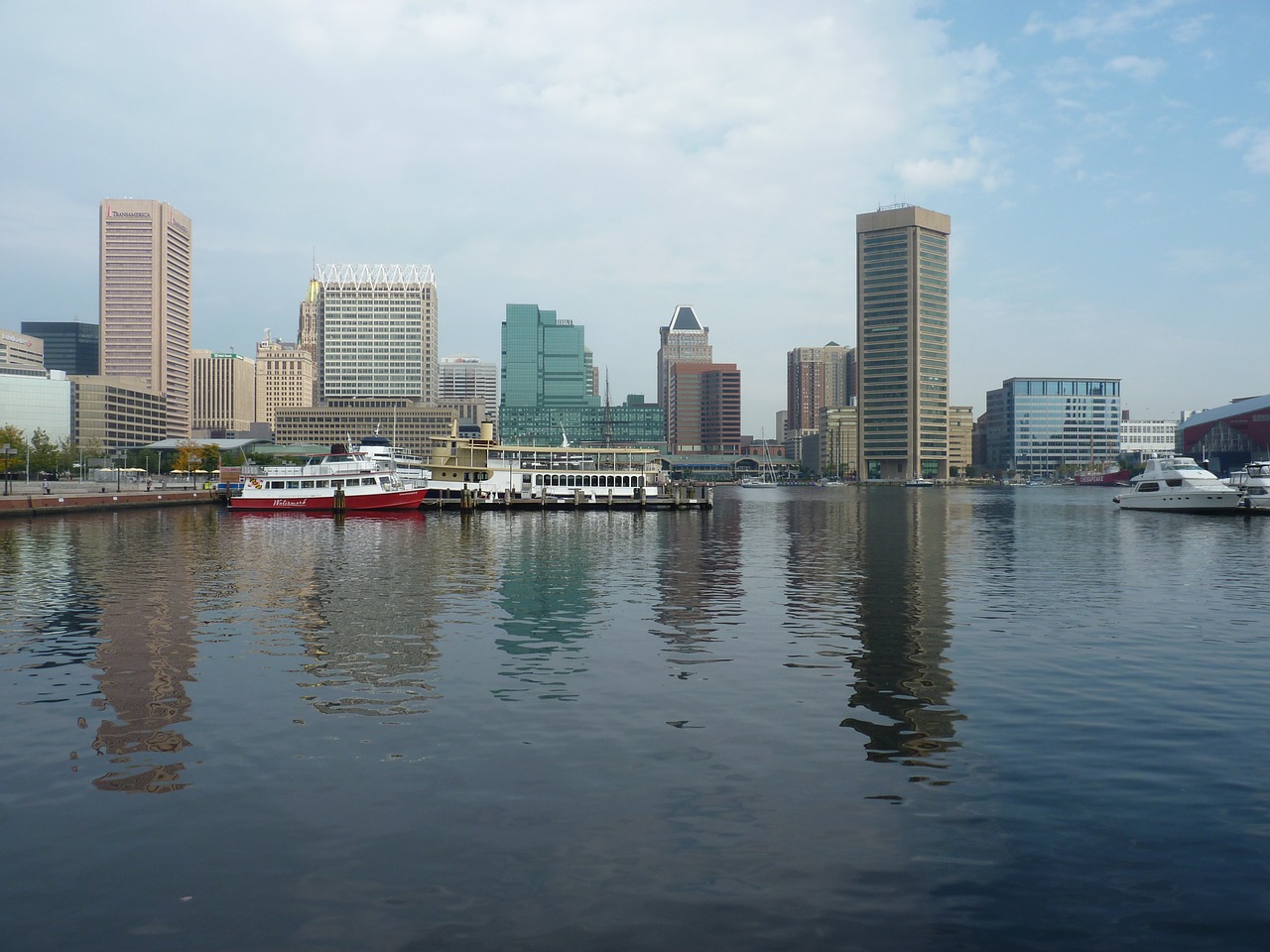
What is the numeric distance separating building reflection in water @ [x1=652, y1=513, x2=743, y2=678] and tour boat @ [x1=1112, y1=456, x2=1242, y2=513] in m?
67.4

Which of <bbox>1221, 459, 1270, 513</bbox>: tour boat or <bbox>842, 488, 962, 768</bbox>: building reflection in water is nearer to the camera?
<bbox>842, 488, 962, 768</bbox>: building reflection in water

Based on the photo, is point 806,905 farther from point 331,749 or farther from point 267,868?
point 331,749

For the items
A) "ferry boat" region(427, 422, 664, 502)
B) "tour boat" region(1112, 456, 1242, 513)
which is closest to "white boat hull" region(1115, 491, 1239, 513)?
"tour boat" region(1112, 456, 1242, 513)

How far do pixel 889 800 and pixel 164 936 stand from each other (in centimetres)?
1034

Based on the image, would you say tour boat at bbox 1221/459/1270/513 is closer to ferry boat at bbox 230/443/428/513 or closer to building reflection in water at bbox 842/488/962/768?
building reflection in water at bbox 842/488/962/768

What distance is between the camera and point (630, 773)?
15.9m

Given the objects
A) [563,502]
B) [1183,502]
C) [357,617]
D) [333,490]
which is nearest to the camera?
[357,617]

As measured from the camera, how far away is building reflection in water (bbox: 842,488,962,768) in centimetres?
1803

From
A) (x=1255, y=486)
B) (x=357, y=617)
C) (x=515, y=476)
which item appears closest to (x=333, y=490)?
(x=515, y=476)

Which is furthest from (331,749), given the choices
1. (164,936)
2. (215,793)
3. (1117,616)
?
(1117,616)

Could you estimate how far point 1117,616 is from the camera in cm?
3350

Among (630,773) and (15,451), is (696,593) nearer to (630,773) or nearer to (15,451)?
(630,773)

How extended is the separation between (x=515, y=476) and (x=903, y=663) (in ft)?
335

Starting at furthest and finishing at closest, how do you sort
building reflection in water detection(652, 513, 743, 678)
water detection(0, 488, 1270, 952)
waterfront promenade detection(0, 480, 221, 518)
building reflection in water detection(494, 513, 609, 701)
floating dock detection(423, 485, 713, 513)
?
1. floating dock detection(423, 485, 713, 513)
2. waterfront promenade detection(0, 480, 221, 518)
3. building reflection in water detection(652, 513, 743, 678)
4. building reflection in water detection(494, 513, 609, 701)
5. water detection(0, 488, 1270, 952)
